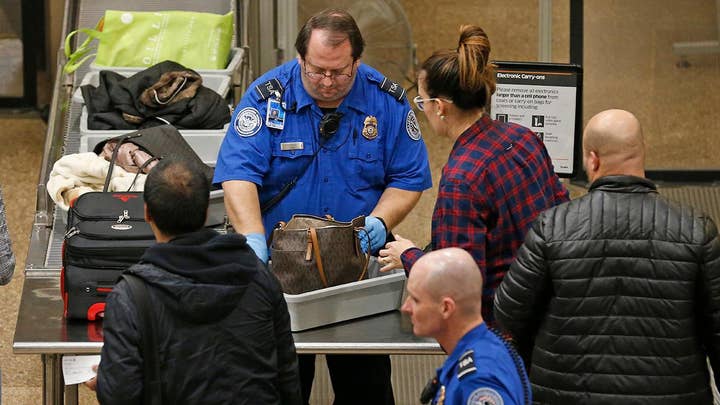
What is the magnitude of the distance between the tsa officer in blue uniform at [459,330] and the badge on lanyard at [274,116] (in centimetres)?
161

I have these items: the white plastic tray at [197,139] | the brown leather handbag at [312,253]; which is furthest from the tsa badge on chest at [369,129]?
the white plastic tray at [197,139]

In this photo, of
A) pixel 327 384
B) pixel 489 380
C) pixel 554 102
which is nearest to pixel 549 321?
pixel 489 380

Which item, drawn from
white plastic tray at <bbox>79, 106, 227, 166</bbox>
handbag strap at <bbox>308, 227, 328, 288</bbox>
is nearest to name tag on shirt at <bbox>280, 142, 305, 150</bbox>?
handbag strap at <bbox>308, 227, 328, 288</bbox>

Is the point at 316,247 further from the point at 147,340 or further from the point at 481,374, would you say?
the point at 481,374

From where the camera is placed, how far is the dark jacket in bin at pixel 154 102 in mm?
5574

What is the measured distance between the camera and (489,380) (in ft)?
8.89

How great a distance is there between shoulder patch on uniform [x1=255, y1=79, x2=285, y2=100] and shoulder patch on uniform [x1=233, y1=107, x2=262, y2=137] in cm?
6

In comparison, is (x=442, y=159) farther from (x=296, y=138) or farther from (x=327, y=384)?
(x=296, y=138)

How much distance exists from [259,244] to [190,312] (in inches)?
43.9

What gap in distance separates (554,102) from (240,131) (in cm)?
149

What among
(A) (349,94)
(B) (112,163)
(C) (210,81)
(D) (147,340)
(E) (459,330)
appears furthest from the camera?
(C) (210,81)

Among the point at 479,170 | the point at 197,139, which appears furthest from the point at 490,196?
the point at 197,139

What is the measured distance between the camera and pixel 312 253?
4008 mm

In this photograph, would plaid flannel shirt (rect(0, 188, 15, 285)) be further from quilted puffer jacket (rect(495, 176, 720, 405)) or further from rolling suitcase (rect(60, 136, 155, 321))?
quilted puffer jacket (rect(495, 176, 720, 405))
